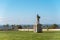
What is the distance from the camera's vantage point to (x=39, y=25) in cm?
1540

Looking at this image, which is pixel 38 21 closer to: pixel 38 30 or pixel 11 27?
pixel 38 30

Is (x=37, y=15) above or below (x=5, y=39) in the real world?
above

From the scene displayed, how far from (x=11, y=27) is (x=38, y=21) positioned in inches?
215

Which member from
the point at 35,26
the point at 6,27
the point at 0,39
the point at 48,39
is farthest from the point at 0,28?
the point at 48,39

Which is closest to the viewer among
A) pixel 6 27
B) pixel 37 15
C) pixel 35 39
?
pixel 35 39

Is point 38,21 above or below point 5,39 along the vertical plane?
above

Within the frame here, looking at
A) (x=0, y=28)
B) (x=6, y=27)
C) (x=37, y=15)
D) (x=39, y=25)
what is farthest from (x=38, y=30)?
(x=0, y=28)

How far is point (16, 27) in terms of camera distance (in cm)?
1994

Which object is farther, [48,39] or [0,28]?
[0,28]

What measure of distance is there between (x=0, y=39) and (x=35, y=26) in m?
6.26

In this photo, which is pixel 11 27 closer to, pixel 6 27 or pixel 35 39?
pixel 6 27

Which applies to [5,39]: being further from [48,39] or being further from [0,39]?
[48,39]

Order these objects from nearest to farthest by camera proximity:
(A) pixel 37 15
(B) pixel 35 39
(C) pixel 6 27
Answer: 1. (B) pixel 35 39
2. (A) pixel 37 15
3. (C) pixel 6 27

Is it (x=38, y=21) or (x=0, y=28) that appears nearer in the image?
(x=38, y=21)
